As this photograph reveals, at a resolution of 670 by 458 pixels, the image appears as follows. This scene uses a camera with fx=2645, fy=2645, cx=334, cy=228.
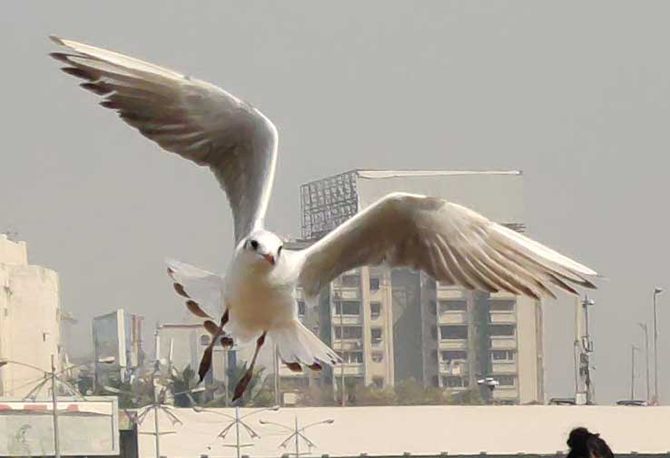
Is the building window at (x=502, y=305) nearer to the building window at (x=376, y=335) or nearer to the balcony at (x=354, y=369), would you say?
the building window at (x=376, y=335)

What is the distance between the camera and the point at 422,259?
12797 mm

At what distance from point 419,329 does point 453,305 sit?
5.37 ft

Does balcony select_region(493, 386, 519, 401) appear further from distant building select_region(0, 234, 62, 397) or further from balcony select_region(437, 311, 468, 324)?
distant building select_region(0, 234, 62, 397)

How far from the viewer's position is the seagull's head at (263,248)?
11547 mm

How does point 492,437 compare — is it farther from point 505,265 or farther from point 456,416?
point 505,265

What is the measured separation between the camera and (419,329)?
3969 inches

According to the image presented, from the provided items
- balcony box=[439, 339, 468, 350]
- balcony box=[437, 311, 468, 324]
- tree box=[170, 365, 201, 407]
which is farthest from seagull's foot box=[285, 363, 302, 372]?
balcony box=[437, 311, 468, 324]

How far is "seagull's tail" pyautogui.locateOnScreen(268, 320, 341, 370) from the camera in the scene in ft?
41.0

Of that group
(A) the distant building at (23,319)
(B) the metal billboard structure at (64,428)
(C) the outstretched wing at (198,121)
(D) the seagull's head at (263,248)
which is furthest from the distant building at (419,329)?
(D) the seagull's head at (263,248)

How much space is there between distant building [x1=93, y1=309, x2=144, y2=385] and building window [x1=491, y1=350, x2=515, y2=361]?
14398mm

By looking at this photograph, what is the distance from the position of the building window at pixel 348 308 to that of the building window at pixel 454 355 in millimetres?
3615

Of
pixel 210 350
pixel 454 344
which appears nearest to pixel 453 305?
pixel 454 344

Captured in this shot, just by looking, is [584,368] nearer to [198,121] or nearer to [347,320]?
[347,320]

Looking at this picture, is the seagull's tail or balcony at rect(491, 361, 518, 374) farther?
balcony at rect(491, 361, 518, 374)
